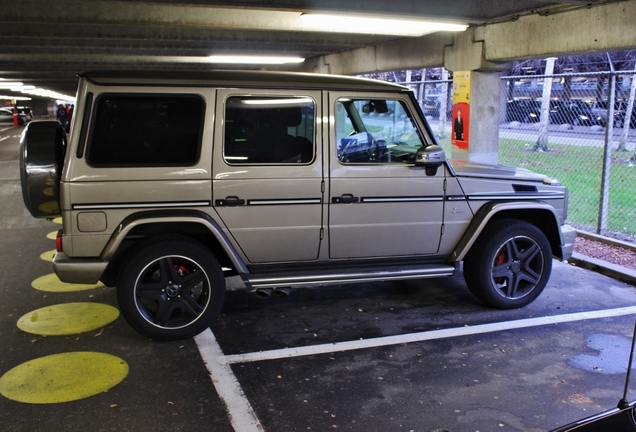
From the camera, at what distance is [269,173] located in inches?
198

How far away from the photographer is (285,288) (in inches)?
205

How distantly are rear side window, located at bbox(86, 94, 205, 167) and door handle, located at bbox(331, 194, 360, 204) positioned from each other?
1.27 meters

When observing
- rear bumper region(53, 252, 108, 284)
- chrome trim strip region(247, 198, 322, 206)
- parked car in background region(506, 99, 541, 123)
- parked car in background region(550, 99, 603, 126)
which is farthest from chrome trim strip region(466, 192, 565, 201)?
parked car in background region(550, 99, 603, 126)

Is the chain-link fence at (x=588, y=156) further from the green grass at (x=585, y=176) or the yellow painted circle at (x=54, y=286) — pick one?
the yellow painted circle at (x=54, y=286)

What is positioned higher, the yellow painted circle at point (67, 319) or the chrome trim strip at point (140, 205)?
the chrome trim strip at point (140, 205)

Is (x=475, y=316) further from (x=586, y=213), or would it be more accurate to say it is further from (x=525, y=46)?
(x=586, y=213)

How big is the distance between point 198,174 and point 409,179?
1932 millimetres

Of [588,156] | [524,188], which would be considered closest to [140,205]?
[524,188]

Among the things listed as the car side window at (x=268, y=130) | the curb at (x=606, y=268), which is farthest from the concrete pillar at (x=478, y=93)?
the car side window at (x=268, y=130)

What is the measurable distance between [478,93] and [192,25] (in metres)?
4.83

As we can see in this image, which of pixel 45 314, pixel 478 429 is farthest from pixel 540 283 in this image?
pixel 45 314

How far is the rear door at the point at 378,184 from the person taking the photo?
5211 mm

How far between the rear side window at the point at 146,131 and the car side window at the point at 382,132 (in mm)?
1404

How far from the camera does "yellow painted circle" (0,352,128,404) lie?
4051 millimetres
